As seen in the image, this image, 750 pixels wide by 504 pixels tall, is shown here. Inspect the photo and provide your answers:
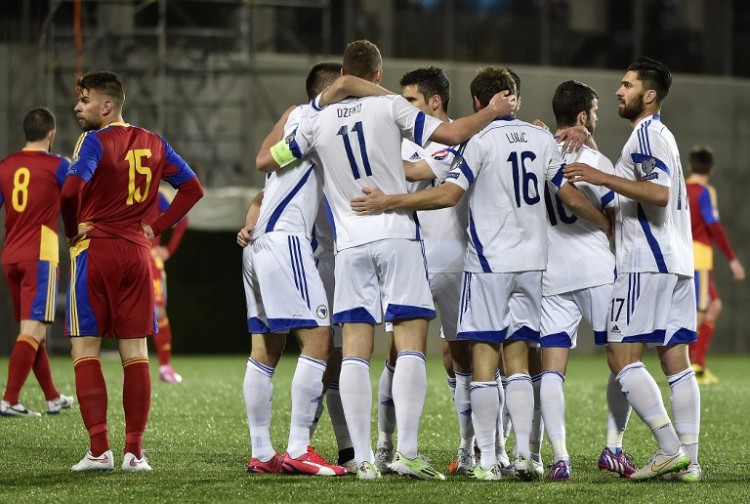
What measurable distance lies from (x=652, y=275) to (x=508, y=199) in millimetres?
781

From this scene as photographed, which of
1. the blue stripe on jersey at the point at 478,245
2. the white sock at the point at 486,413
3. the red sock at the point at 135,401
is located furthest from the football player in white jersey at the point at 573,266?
the red sock at the point at 135,401

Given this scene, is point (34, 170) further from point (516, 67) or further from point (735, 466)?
point (516, 67)

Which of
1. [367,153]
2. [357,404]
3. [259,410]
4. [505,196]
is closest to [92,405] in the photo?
[259,410]

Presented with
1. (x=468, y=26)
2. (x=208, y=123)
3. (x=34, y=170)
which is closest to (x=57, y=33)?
(x=208, y=123)

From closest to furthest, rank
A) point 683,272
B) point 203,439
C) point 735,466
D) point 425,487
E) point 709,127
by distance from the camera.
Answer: point 425,487, point 683,272, point 735,466, point 203,439, point 709,127

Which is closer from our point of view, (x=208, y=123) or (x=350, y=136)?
(x=350, y=136)

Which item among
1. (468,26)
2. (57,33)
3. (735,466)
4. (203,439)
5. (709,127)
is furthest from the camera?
(709,127)

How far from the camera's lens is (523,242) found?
236 inches

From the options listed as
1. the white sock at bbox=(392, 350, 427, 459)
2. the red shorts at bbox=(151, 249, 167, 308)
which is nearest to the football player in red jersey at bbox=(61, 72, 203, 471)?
the white sock at bbox=(392, 350, 427, 459)

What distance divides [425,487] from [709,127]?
1519cm

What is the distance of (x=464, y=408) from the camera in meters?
6.48

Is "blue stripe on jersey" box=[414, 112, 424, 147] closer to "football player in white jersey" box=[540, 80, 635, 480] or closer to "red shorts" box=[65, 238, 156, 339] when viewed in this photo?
"football player in white jersey" box=[540, 80, 635, 480]

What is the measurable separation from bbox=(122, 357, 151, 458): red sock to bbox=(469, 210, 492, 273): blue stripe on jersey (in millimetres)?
1760

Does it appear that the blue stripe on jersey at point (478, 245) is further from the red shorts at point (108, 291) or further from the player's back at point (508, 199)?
the red shorts at point (108, 291)
